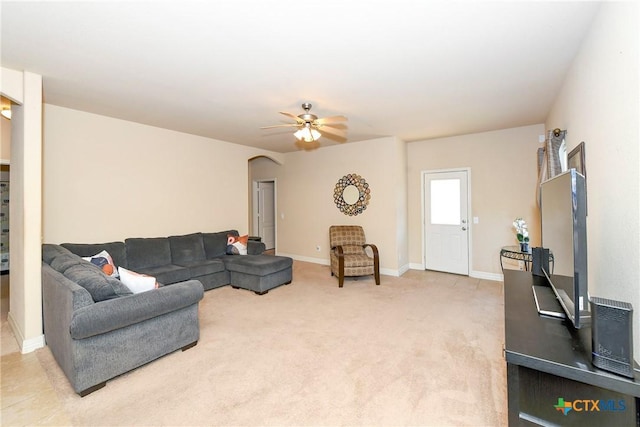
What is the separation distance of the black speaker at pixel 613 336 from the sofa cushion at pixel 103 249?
4.51m

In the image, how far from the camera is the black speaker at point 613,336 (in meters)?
0.99

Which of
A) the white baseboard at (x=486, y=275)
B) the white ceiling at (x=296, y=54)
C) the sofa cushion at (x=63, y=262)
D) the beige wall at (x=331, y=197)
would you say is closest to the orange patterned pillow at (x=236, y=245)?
the beige wall at (x=331, y=197)

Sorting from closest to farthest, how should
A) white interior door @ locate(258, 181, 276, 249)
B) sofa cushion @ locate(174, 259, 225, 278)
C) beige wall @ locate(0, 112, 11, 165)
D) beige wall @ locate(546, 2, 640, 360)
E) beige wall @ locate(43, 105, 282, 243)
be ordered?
1. beige wall @ locate(546, 2, 640, 360)
2. beige wall @ locate(43, 105, 282, 243)
3. sofa cushion @ locate(174, 259, 225, 278)
4. beige wall @ locate(0, 112, 11, 165)
5. white interior door @ locate(258, 181, 276, 249)

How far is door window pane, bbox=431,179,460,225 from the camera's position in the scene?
5.15 meters

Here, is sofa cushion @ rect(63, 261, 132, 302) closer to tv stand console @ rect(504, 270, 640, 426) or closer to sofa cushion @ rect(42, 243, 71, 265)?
sofa cushion @ rect(42, 243, 71, 265)

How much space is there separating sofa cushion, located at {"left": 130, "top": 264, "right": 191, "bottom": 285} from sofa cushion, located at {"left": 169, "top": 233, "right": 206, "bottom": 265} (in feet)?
0.90

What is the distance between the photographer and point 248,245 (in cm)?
499

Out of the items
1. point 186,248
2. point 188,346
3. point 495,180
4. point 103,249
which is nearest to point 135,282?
point 188,346

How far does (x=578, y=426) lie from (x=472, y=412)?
0.67 metres

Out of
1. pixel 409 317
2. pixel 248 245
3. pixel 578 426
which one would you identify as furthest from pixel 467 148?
pixel 578 426

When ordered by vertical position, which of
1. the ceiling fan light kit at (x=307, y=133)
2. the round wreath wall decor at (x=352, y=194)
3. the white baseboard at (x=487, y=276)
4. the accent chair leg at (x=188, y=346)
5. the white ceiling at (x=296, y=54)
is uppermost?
the white ceiling at (x=296, y=54)

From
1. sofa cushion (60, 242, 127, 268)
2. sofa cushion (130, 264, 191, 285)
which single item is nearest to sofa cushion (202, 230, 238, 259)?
sofa cushion (130, 264, 191, 285)

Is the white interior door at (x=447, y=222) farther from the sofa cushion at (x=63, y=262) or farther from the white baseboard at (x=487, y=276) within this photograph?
the sofa cushion at (x=63, y=262)

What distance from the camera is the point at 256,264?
4156 millimetres
